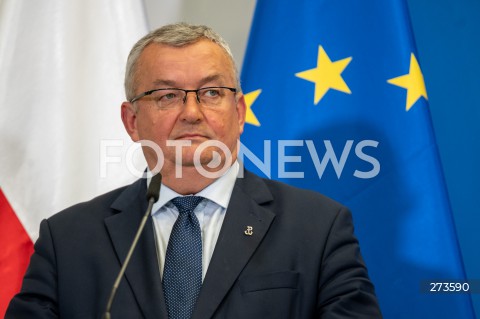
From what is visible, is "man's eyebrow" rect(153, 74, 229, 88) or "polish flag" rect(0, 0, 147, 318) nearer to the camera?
"man's eyebrow" rect(153, 74, 229, 88)

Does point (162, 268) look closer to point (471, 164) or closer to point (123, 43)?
point (123, 43)

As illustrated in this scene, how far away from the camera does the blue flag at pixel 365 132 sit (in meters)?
2.35

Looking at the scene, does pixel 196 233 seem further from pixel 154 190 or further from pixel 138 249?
pixel 154 190

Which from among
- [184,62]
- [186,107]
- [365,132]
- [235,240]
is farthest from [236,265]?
[365,132]

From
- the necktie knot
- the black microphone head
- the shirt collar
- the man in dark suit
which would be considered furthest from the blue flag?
the black microphone head

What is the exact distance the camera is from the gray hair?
6.75ft

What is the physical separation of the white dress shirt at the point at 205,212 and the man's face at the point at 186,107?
84mm

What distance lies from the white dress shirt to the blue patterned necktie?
5cm

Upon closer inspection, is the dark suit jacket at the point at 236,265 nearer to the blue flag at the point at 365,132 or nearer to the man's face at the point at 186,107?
the man's face at the point at 186,107

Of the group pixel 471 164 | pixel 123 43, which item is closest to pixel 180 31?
pixel 123 43

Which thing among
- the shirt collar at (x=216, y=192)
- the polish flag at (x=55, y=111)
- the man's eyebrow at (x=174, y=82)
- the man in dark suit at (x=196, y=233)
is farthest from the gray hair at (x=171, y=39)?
the polish flag at (x=55, y=111)

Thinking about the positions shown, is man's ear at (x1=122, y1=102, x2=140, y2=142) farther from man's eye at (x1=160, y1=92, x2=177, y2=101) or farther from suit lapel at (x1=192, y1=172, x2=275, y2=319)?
suit lapel at (x1=192, y1=172, x2=275, y2=319)

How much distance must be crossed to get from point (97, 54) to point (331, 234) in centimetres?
129

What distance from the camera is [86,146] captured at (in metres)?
2.62
